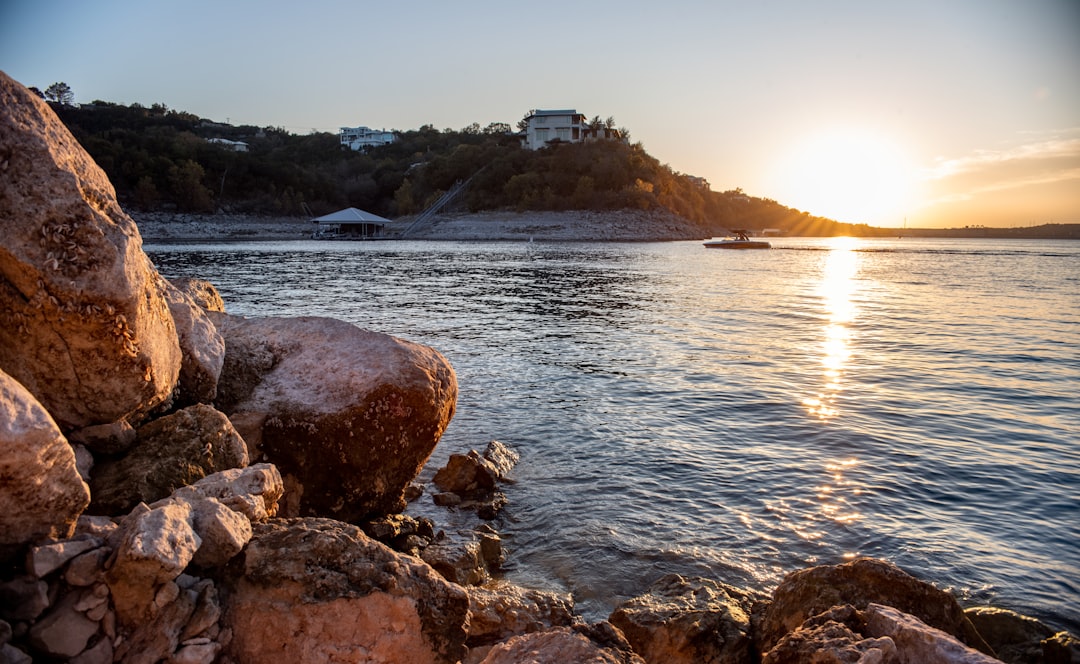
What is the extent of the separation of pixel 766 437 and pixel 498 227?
225 ft

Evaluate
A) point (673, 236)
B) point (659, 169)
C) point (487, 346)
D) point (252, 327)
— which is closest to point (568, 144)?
point (659, 169)

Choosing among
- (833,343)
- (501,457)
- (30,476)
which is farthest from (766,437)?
(833,343)

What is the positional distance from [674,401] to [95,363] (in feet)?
25.4

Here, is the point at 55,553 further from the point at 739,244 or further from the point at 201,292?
the point at 739,244

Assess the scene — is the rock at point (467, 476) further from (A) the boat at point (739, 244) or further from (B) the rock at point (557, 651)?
(A) the boat at point (739, 244)

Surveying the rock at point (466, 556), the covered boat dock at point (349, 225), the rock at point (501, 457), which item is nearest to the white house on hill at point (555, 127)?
the covered boat dock at point (349, 225)

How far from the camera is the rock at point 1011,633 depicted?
13.4 feet

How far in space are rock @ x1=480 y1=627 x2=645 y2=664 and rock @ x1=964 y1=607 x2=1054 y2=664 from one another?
245 centimetres

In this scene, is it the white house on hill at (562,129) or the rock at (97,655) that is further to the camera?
the white house on hill at (562,129)

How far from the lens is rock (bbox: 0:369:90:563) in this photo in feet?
8.81

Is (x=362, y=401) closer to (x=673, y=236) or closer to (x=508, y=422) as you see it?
(x=508, y=422)

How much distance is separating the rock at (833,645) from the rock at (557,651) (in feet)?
2.36

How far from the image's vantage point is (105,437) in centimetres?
397

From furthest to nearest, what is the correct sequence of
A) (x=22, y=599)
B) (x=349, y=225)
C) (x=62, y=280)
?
(x=349, y=225)
(x=62, y=280)
(x=22, y=599)
